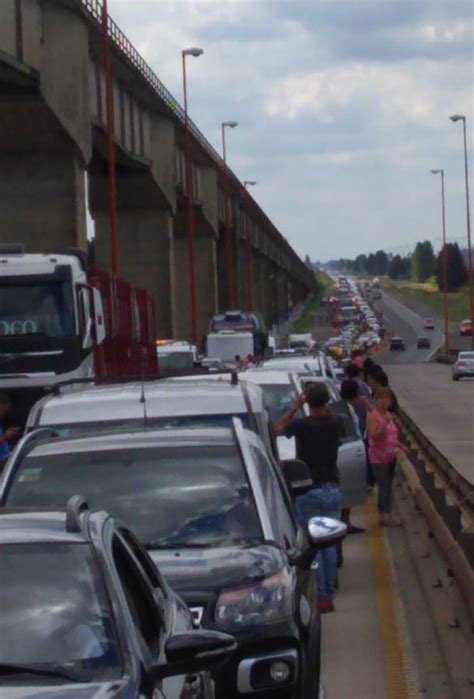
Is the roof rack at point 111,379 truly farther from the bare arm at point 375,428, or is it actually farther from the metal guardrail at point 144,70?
the metal guardrail at point 144,70

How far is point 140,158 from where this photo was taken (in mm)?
52812

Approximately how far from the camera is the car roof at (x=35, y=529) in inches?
212

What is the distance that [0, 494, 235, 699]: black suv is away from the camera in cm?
480

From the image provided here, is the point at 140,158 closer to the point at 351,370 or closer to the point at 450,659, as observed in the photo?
the point at 351,370

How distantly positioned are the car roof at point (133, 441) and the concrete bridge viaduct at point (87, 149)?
23697 millimetres

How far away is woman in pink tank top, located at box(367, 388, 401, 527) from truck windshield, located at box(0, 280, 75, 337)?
7.29m

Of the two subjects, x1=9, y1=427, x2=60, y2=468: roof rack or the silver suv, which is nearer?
x1=9, y1=427, x2=60, y2=468: roof rack

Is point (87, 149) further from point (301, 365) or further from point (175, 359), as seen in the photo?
point (301, 365)

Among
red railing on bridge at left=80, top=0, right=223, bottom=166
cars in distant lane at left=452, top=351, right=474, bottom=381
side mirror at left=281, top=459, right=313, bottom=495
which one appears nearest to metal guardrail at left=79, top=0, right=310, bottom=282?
red railing on bridge at left=80, top=0, right=223, bottom=166

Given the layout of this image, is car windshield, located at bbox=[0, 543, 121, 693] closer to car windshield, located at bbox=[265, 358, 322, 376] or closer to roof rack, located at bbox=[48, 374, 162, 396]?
roof rack, located at bbox=[48, 374, 162, 396]

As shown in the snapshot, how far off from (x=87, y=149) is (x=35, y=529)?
35.4m

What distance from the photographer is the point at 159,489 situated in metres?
8.49

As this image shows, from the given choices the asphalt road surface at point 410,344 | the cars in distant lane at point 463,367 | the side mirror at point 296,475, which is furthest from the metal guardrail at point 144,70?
the asphalt road surface at point 410,344

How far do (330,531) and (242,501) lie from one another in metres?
0.55
